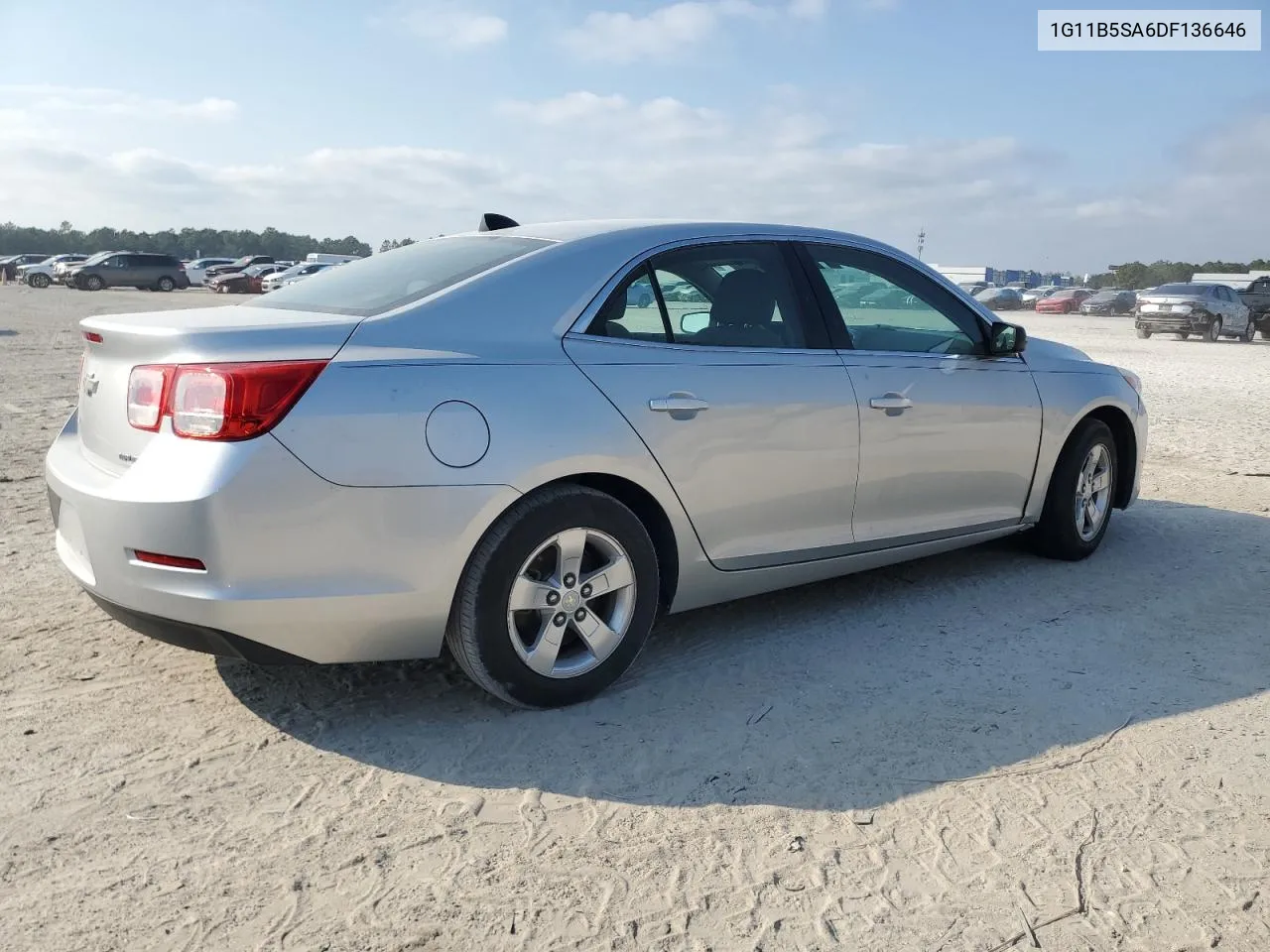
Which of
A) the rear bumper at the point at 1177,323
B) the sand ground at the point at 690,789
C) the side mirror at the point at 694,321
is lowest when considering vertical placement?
the sand ground at the point at 690,789

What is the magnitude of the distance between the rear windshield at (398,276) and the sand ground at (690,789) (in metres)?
1.29

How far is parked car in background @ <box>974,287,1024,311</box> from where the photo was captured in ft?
172

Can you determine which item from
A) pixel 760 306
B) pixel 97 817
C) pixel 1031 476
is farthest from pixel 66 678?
pixel 1031 476

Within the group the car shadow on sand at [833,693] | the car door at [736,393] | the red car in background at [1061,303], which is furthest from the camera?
the red car in background at [1061,303]

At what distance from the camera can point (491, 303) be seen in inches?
135

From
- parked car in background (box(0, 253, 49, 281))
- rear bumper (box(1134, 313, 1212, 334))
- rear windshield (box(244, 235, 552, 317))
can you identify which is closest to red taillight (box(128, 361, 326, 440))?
rear windshield (box(244, 235, 552, 317))

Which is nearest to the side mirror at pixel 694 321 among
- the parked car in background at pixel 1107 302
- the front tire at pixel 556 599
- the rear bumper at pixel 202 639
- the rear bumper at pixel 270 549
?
the front tire at pixel 556 599

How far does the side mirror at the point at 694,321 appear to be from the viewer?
12.7ft

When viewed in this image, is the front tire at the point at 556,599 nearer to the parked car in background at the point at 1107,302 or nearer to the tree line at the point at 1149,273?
the parked car in background at the point at 1107,302

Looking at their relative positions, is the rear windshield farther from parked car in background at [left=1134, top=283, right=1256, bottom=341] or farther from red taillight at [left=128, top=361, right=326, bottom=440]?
parked car in background at [left=1134, top=283, right=1256, bottom=341]

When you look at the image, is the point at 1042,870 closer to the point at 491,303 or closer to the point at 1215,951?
the point at 1215,951

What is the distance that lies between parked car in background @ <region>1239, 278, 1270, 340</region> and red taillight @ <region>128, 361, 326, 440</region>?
31250 millimetres

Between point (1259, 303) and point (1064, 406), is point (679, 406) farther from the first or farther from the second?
point (1259, 303)

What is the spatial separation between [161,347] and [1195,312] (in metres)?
29.5
